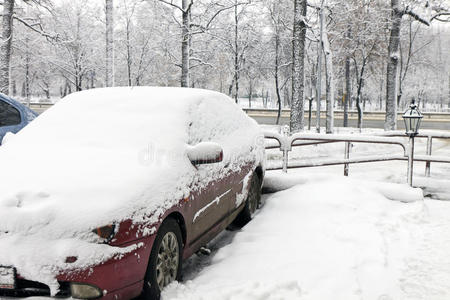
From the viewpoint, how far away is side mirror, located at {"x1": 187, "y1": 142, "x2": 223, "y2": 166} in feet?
13.4

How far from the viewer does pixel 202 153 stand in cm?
408

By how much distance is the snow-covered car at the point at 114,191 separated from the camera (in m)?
3.01

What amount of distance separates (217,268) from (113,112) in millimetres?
1786

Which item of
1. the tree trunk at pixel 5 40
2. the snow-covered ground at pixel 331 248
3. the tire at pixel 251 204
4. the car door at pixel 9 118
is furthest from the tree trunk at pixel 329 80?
the car door at pixel 9 118

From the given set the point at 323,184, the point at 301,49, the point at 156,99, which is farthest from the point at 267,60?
the point at 156,99

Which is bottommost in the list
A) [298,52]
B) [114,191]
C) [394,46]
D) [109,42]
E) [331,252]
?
[331,252]

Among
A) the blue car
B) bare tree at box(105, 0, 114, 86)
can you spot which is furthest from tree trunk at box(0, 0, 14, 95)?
the blue car

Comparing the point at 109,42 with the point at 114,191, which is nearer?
the point at 114,191

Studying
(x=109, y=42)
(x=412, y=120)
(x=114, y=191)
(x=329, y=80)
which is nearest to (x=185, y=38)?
(x=109, y=42)

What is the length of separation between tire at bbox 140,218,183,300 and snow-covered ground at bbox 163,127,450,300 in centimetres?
12

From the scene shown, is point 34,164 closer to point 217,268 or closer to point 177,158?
point 177,158

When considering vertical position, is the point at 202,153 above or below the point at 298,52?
below

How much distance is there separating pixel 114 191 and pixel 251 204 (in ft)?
10.5

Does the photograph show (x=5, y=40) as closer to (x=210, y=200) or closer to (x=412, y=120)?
(x=412, y=120)
